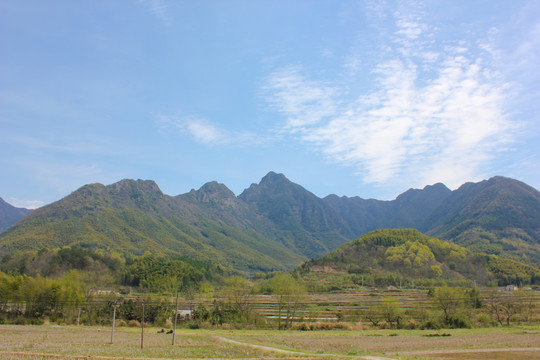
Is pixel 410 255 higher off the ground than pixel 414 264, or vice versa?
pixel 410 255

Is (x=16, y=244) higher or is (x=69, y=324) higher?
(x=16, y=244)

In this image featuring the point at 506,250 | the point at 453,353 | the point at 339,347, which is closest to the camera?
the point at 453,353

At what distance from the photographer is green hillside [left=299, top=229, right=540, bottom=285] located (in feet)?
397

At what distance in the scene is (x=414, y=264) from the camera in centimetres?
13650

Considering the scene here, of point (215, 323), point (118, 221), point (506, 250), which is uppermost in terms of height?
point (118, 221)

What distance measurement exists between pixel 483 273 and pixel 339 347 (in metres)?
117

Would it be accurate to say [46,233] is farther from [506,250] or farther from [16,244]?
[506,250]

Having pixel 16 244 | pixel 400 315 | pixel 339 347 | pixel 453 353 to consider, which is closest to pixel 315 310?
pixel 400 315

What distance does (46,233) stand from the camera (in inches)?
6156

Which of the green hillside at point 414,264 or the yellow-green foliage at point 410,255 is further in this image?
the yellow-green foliage at point 410,255

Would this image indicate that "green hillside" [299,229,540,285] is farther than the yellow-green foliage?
No

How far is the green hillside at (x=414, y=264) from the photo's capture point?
121 meters

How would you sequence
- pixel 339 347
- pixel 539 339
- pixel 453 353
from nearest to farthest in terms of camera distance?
pixel 453 353 < pixel 339 347 < pixel 539 339

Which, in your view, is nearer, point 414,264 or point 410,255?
point 414,264
